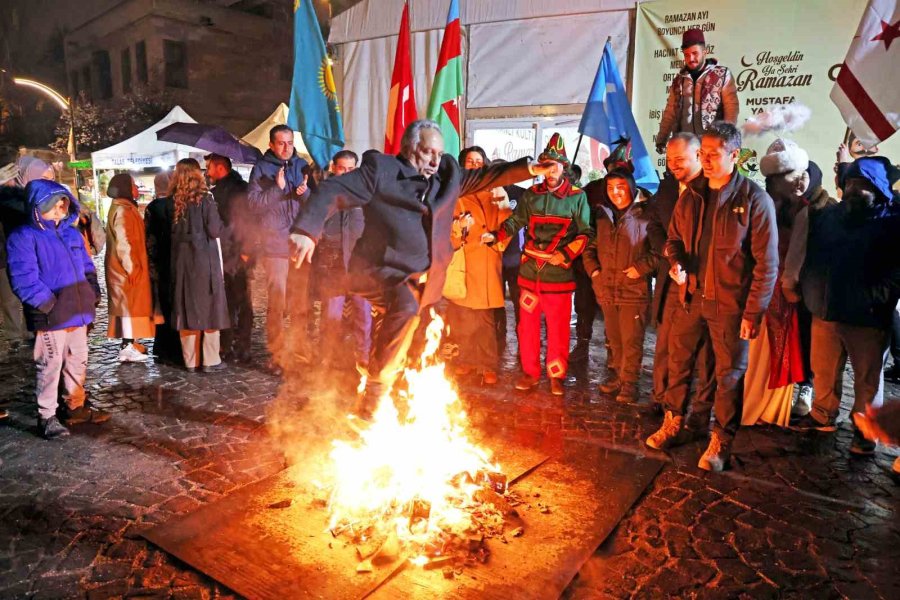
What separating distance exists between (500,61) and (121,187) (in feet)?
25.1

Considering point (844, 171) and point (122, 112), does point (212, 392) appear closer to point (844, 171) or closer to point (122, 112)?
point (844, 171)

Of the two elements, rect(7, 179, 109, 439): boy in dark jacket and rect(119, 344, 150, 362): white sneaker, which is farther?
rect(119, 344, 150, 362): white sneaker

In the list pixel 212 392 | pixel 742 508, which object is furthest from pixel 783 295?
pixel 212 392

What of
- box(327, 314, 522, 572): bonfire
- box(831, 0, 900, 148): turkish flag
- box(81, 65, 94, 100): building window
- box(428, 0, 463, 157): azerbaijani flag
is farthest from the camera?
box(81, 65, 94, 100): building window

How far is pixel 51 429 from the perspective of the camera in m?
5.29

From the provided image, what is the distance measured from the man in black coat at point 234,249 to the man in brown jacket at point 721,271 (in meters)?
5.14

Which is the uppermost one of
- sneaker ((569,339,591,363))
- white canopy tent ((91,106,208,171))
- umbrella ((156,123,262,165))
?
white canopy tent ((91,106,208,171))

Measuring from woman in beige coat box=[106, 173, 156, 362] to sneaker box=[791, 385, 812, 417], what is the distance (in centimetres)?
739

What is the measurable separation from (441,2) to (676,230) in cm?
893

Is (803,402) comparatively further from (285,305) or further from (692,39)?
(285,305)

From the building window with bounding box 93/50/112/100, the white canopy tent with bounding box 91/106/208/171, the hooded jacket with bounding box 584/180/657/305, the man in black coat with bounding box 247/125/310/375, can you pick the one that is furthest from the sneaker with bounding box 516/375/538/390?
the building window with bounding box 93/50/112/100

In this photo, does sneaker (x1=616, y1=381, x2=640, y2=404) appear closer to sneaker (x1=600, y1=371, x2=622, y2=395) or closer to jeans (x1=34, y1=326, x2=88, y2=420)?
sneaker (x1=600, y1=371, x2=622, y2=395)

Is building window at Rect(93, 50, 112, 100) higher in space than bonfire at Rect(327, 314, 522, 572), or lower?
higher

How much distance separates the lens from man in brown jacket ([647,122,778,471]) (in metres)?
4.60
